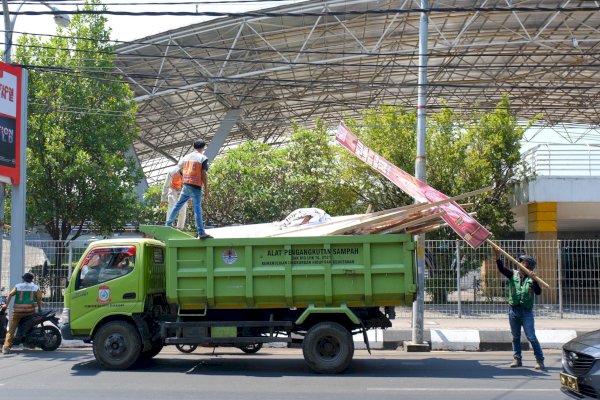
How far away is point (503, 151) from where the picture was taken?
21.1 metres

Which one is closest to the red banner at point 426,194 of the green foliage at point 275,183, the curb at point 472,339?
the curb at point 472,339

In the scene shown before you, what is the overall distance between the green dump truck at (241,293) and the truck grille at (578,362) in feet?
10.1

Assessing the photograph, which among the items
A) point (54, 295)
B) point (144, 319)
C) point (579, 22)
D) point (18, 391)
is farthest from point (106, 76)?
point (579, 22)

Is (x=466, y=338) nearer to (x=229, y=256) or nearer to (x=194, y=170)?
(x=229, y=256)

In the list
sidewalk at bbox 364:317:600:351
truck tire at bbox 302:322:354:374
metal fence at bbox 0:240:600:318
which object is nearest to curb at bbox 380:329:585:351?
sidewalk at bbox 364:317:600:351

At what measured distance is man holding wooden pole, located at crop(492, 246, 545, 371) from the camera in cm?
1044

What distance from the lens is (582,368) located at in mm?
6836

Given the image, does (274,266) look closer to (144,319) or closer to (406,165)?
(144,319)

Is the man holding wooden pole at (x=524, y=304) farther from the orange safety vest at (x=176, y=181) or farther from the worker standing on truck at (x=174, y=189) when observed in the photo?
the orange safety vest at (x=176, y=181)

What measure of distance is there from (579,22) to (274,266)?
2247cm

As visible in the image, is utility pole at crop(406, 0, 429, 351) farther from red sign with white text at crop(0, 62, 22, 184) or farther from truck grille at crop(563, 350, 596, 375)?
red sign with white text at crop(0, 62, 22, 184)

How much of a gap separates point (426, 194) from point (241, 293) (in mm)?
4000

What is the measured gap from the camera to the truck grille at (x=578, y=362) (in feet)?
22.2

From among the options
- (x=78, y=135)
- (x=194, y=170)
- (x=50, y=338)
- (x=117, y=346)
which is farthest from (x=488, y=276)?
(x=78, y=135)
